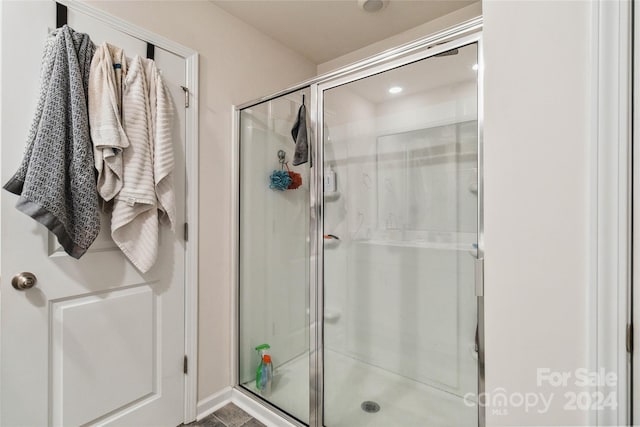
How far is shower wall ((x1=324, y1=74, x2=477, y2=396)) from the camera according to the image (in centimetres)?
117

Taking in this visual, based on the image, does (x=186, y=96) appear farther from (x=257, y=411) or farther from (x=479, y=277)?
(x=257, y=411)

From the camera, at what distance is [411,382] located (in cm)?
135

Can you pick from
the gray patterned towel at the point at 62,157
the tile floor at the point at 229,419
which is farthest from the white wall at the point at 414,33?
the tile floor at the point at 229,419

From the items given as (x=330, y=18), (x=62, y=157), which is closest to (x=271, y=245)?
(x=62, y=157)

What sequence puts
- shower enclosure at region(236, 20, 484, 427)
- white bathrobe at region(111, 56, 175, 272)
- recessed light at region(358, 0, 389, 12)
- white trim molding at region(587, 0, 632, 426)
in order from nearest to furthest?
white trim molding at region(587, 0, 632, 426) → shower enclosure at region(236, 20, 484, 427) → white bathrobe at region(111, 56, 175, 272) → recessed light at region(358, 0, 389, 12)

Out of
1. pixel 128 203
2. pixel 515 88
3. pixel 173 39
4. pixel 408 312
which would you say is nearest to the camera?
pixel 515 88

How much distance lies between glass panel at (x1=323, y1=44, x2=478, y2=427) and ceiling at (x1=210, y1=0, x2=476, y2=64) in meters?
0.74

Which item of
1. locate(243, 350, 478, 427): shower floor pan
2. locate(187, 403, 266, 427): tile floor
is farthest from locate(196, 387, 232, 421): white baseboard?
locate(243, 350, 478, 427): shower floor pan

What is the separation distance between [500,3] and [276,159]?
1.25 meters

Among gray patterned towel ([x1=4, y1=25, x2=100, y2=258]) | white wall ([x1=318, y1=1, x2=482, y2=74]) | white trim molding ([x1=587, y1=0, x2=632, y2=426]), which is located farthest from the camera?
white wall ([x1=318, y1=1, x2=482, y2=74])

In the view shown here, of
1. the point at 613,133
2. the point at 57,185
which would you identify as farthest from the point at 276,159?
the point at 613,133

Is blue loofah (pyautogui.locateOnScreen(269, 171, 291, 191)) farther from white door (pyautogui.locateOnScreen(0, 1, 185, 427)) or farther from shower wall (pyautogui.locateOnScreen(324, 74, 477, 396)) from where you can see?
white door (pyautogui.locateOnScreen(0, 1, 185, 427))

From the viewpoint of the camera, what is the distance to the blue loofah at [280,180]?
1676mm

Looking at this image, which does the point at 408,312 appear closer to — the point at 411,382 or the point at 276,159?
the point at 411,382
